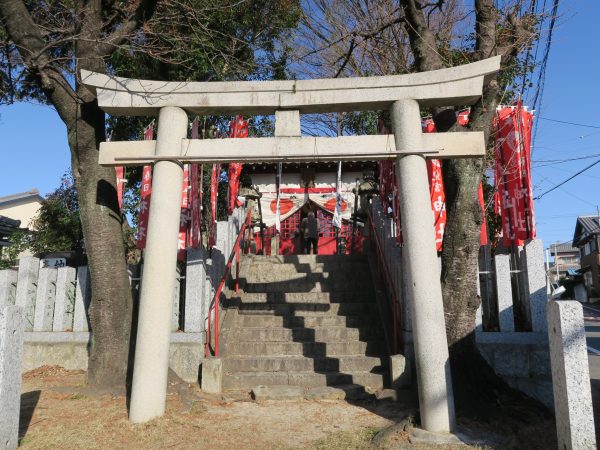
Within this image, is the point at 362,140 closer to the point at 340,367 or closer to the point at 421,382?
the point at 421,382

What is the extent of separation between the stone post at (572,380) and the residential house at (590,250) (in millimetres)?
38298

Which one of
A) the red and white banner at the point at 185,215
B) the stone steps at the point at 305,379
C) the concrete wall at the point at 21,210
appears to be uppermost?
the concrete wall at the point at 21,210

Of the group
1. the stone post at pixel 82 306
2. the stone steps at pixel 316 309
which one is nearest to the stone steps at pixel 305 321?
the stone steps at pixel 316 309

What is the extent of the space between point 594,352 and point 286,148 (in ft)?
45.0

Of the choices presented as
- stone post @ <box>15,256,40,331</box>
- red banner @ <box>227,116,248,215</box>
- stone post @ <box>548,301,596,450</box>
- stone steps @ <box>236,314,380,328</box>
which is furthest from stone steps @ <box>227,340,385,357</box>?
red banner @ <box>227,116,248,215</box>

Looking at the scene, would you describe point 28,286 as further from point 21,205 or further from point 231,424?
point 21,205

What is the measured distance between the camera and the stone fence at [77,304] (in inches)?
293

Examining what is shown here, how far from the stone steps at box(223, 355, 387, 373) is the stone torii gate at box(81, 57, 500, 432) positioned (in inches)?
71.6

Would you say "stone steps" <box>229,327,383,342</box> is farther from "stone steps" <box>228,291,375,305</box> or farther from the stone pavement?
the stone pavement

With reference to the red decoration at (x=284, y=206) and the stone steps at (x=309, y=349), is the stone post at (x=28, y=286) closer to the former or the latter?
the stone steps at (x=309, y=349)

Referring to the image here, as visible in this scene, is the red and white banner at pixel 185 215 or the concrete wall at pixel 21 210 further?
the concrete wall at pixel 21 210

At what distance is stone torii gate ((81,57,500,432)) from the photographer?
5.61 m

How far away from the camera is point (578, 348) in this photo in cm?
416

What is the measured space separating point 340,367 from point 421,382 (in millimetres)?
2094
